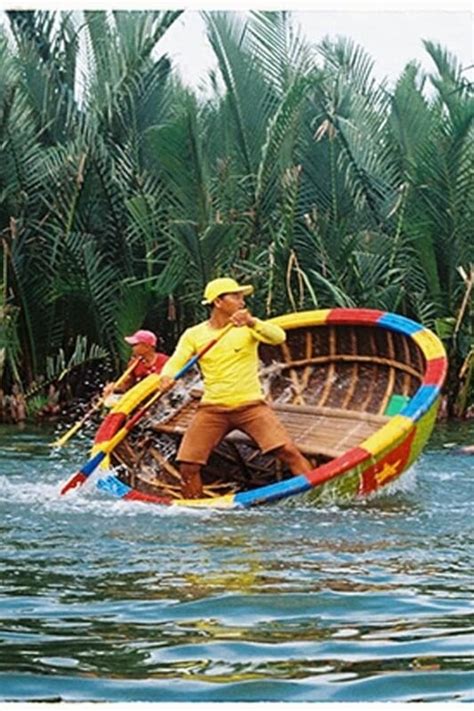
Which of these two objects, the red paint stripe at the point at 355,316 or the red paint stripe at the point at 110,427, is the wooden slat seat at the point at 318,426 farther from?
the red paint stripe at the point at 355,316

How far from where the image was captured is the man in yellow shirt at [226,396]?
29.3 ft

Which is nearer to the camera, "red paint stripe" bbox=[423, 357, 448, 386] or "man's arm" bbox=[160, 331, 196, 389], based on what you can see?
"man's arm" bbox=[160, 331, 196, 389]

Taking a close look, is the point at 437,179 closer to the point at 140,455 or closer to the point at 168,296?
the point at 168,296

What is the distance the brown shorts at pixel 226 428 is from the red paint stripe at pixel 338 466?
1.38 ft

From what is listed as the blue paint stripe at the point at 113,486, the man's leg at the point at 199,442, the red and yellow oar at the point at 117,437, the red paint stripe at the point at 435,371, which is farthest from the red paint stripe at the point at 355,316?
the blue paint stripe at the point at 113,486

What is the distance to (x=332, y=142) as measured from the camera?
13492 millimetres

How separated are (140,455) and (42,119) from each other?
5.30m

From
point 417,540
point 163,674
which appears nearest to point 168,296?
point 417,540

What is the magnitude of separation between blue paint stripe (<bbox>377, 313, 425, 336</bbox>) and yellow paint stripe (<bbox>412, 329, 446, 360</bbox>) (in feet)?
0.24

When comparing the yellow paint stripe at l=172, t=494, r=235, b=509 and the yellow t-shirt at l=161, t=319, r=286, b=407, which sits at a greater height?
the yellow t-shirt at l=161, t=319, r=286, b=407

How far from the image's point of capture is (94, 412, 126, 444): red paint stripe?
9453 mm

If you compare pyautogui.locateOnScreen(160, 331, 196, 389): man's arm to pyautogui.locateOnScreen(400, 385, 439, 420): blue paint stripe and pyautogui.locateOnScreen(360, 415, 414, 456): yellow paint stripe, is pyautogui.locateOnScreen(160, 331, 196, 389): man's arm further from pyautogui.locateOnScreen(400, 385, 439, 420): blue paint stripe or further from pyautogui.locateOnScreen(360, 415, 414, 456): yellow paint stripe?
pyautogui.locateOnScreen(400, 385, 439, 420): blue paint stripe

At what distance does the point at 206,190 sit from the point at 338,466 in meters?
5.00

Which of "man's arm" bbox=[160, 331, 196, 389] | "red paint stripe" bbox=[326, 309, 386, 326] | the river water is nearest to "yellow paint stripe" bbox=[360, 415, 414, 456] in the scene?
the river water
